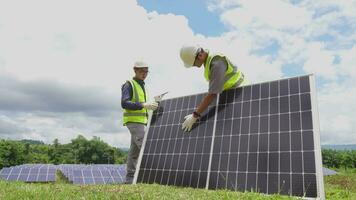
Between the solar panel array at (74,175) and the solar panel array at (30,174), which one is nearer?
the solar panel array at (74,175)

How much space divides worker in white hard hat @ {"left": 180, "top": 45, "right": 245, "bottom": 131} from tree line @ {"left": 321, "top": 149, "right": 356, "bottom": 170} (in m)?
40.9

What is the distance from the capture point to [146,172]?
866cm

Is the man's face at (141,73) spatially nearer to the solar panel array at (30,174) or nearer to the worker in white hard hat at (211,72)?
the worker in white hard hat at (211,72)

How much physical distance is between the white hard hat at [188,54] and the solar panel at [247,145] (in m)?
0.92

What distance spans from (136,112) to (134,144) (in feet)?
2.65

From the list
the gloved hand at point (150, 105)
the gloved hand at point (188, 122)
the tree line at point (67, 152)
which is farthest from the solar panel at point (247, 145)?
the tree line at point (67, 152)

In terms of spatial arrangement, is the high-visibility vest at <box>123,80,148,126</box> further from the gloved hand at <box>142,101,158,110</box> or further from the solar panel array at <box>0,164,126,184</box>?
the solar panel array at <box>0,164,126,184</box>

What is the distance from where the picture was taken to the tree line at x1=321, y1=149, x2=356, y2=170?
151 feet

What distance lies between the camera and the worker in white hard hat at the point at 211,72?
7930mm

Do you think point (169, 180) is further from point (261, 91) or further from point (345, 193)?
point (345, 193)

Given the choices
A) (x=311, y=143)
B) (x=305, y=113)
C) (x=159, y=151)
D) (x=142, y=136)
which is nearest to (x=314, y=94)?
(x=305, y=113)

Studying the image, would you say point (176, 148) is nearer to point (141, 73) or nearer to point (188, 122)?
point (188, 122)

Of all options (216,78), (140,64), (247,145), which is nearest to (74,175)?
(140,64)

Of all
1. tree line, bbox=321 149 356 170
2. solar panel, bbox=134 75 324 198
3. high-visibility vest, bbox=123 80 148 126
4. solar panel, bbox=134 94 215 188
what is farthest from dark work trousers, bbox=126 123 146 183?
tree line, bbox=321 149 356 170
